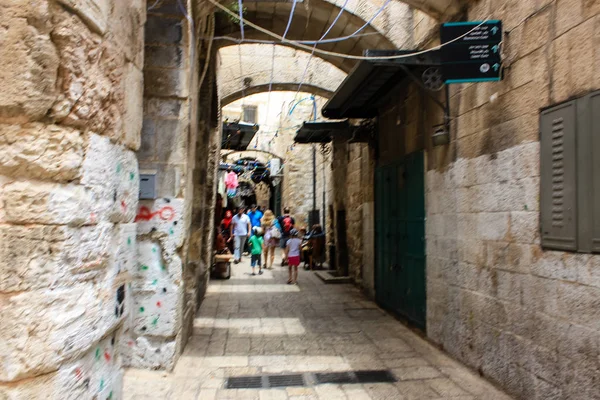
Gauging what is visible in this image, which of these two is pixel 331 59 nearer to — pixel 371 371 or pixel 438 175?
pixel 438 175

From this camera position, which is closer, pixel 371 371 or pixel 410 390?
pixel 410 390

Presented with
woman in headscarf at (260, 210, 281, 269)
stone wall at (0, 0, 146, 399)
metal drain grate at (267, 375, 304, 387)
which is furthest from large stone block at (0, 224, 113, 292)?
woman in headscarf at (260, 210, 281, 269)

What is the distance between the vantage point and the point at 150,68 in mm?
4422

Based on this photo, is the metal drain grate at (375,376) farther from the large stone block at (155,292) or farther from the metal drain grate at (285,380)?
the large stone block at (155,292)

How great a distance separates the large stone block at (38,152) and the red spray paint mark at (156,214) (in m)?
2.83

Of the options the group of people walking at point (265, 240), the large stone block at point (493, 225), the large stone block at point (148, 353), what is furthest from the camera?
the group of people walking at point (265, 240)

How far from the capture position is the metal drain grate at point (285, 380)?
13.3 ft

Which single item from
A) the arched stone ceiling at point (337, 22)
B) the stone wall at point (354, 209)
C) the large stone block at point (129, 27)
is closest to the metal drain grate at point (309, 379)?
the large stone block at point (129, 27)

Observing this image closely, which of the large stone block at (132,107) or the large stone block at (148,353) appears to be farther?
the large stone block at (148,353)

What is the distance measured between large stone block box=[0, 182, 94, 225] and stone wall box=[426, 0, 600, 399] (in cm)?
276

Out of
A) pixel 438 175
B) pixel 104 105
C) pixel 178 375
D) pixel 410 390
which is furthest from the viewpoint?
pixel 438 175

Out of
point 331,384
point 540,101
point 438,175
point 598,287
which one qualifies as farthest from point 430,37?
point 331,384

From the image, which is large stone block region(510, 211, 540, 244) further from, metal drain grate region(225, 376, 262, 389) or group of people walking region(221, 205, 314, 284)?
group of people walking region(221, 205, 314, 284)

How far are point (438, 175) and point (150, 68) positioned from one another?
3.05 metres
